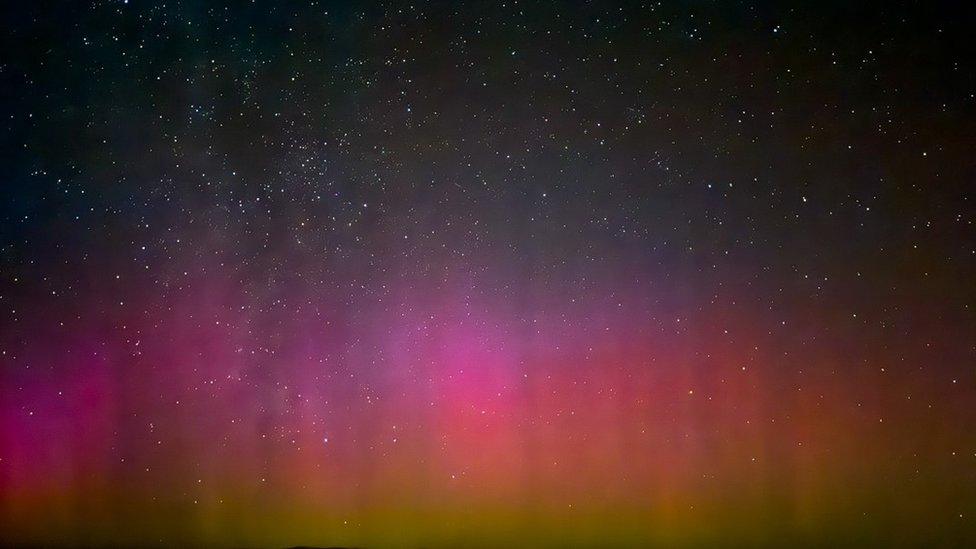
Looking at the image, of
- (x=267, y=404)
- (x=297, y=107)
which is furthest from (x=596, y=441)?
(x=297, y=107)

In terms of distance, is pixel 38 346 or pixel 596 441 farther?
pixel 38 346

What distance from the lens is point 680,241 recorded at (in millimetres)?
2557

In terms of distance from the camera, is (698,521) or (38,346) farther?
(38,346)

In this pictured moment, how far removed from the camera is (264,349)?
2.68 meters

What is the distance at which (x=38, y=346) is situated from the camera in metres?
2.81

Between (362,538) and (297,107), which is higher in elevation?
(297,107)

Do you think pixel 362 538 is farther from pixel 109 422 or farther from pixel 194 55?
pixel 194 55

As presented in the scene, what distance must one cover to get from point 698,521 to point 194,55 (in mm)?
2647

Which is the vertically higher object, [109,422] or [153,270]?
[153,270]

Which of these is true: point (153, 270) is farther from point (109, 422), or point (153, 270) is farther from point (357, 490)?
point (357, 490)

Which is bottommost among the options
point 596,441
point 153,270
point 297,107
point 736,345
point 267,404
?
point 596,441

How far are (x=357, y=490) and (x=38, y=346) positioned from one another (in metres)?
1.45

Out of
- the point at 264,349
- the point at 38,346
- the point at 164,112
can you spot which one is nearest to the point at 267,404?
the point at 264,349

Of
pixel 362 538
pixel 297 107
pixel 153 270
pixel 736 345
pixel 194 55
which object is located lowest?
pixel 362 538
